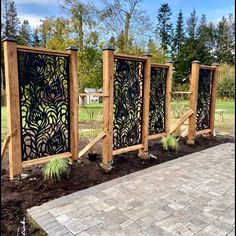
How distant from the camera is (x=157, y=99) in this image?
14.8ft

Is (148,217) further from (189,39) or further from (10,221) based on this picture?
(189,39)

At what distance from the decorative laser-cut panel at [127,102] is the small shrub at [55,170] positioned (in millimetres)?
885

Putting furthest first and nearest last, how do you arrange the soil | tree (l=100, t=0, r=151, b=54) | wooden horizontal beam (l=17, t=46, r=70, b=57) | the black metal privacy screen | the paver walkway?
1. tree (l=100, t=0, r=151, b=54)
2. the black metal privacy screen
3. wooden horizontal beam (l=17, t=46, r=70, b=57)
4. the soil
5. the paver walkway

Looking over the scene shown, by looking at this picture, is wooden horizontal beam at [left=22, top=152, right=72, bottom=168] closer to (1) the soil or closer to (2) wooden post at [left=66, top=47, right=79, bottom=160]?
(2) wooden post at [left=66, top=47, right=79, bottom=160]

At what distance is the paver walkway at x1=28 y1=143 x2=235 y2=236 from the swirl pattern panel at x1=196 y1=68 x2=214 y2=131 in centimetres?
207

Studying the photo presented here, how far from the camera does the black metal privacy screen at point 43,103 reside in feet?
9.50

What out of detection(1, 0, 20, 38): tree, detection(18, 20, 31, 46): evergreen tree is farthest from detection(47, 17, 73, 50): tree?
detection(1, 0, 20, 38): tree

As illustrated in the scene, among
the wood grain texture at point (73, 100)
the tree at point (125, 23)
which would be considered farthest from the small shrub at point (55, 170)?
the tree at point (125, 23)

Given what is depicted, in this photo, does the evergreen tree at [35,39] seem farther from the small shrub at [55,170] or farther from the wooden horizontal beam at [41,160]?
the small shrub at [55,170]

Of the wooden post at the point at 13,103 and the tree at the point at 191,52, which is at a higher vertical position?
the tree at the point at 191,52

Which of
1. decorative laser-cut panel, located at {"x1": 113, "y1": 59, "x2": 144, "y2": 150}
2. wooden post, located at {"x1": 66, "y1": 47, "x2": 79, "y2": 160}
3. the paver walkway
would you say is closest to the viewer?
the paver walkway

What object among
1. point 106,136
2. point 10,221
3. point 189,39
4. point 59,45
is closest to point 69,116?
point 106,136

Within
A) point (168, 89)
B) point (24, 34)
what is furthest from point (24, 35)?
point (168, 89)

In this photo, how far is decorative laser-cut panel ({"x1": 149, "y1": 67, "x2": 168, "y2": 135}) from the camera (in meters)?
4.43
